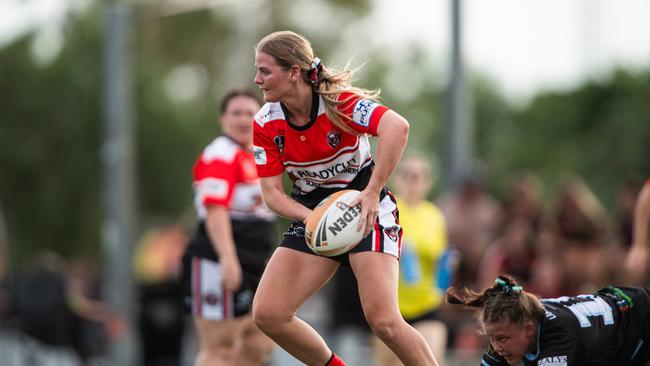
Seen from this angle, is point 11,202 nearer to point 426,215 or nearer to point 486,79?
point 426,215

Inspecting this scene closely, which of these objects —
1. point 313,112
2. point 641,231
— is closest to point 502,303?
point 313,112

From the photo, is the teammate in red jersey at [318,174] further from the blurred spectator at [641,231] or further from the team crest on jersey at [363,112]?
the blurred spectator at [641,231]

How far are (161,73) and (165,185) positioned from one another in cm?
354

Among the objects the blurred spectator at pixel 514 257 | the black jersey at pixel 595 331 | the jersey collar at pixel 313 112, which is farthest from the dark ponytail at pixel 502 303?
the blurred spectator at pixel 514 257

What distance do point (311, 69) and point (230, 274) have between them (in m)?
2.29

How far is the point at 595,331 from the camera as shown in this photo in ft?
22.9

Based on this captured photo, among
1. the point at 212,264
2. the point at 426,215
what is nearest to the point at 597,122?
the point at 426,215

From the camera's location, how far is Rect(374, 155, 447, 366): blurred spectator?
10.9 meters

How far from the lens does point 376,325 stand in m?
7.05

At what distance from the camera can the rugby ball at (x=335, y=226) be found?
6.92m

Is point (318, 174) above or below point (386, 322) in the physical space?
above

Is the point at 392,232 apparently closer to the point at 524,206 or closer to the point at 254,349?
the point at 254,349

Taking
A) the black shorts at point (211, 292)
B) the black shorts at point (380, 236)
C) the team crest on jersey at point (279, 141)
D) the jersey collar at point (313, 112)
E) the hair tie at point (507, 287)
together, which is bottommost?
the black shorts at point (211, 292)

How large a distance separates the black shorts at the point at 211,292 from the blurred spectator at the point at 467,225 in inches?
205
